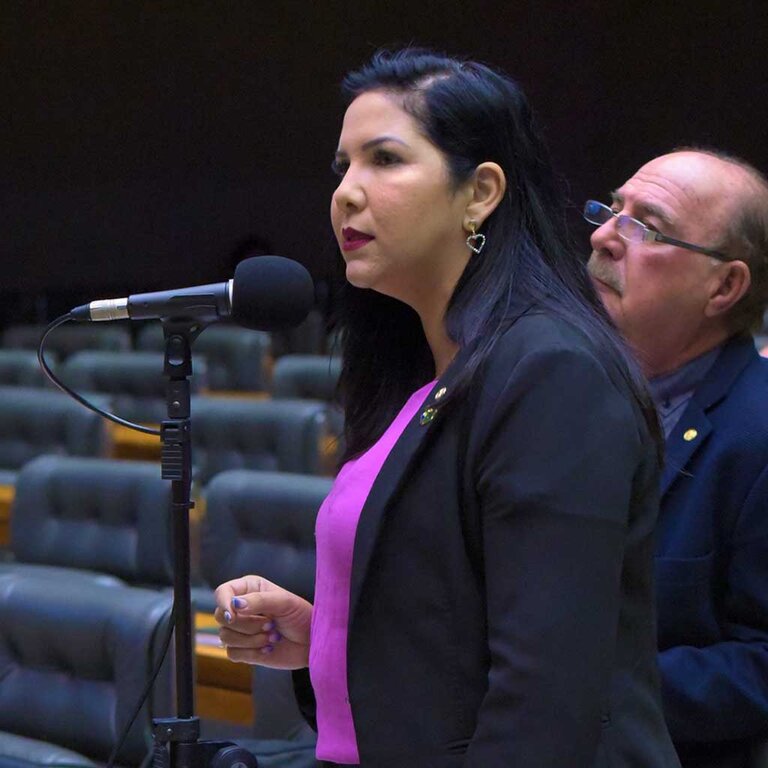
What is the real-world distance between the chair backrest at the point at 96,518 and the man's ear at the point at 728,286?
1.46 metres

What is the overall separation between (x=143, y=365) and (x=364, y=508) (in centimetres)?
388

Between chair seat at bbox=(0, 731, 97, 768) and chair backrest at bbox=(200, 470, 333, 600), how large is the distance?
825mm

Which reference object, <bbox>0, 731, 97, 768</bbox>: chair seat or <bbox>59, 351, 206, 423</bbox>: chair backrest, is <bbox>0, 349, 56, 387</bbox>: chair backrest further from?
<bbox>0, 731, 97, 768</bbox>: chair seat

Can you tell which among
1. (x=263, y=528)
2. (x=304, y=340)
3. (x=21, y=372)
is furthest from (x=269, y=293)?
(x=304, y=340)

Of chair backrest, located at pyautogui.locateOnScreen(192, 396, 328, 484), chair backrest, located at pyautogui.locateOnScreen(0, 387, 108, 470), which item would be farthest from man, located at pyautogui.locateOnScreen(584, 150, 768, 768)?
chair backrest, located at pyautogui.locateOnScreen(0, 387, 108, 470)

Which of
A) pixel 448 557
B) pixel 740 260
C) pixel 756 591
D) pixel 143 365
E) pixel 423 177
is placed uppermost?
pixel 423 177

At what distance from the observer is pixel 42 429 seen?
393 cm

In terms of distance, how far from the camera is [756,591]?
54.2 inches

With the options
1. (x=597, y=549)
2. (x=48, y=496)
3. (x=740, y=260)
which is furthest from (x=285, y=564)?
(x=597, y=549)

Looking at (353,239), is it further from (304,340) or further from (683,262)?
(304,340)

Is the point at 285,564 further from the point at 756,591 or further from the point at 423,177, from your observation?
the point at 423,177

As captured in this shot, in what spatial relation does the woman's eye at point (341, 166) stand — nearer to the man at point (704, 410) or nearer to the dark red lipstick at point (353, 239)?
the dark red lipstick at point (353, 239)

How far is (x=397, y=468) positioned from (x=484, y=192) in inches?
10.3

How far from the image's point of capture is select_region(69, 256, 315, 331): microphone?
3.94 feet
